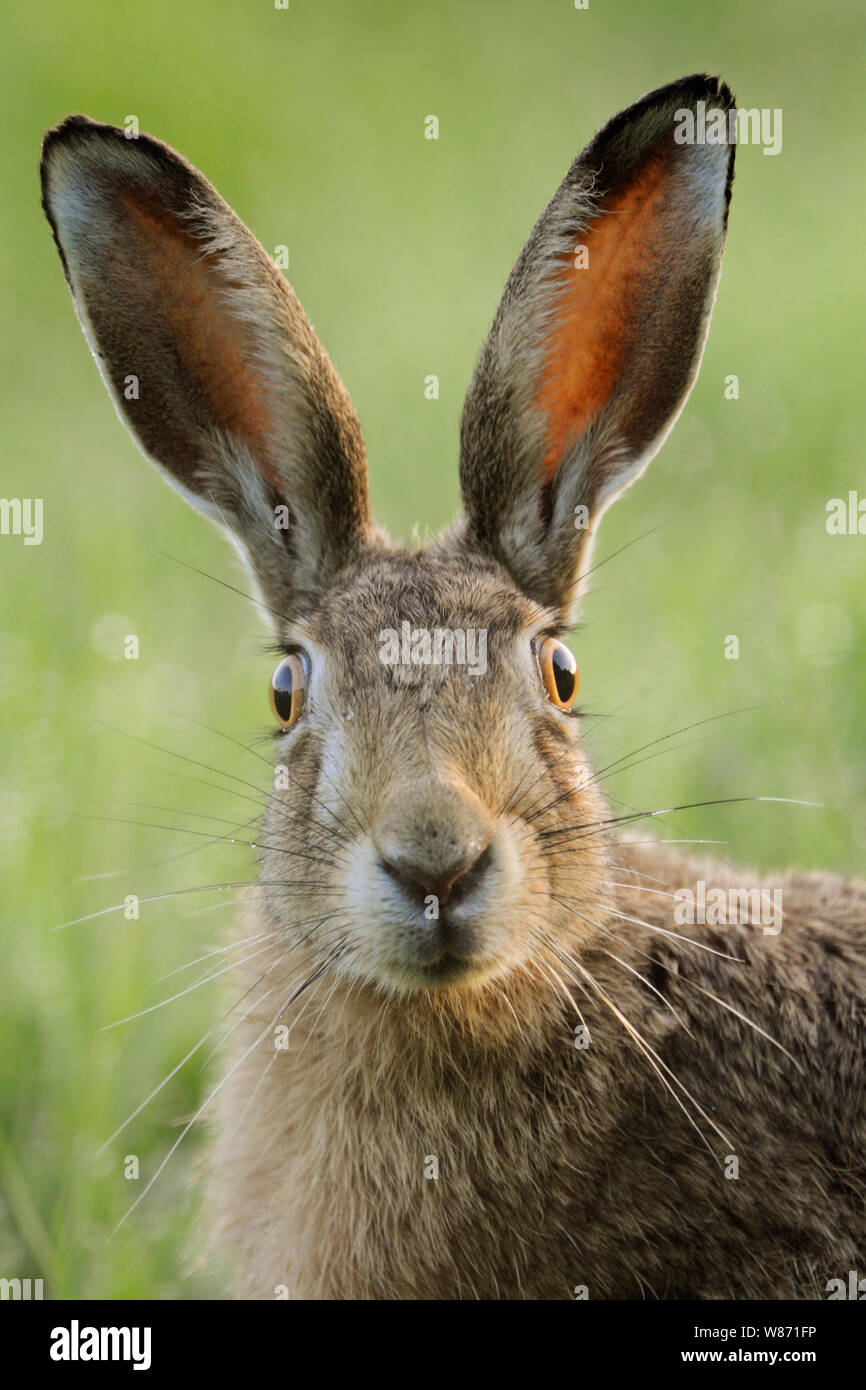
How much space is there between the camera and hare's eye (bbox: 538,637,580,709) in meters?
5.06

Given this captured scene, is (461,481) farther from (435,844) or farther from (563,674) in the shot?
(435,844)

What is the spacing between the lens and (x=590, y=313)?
5449mm

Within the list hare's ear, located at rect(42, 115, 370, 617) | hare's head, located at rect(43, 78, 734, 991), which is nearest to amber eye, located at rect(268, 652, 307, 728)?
hare's head, located at rect(43, 78, 734, 991)

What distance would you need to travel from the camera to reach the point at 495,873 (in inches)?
170

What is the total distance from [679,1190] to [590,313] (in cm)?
265

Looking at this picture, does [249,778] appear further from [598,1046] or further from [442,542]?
[598,1046]

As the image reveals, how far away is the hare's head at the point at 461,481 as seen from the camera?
4551mm

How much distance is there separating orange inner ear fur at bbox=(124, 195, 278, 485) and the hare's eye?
1097 millimetres

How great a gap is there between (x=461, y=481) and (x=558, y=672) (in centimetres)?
72

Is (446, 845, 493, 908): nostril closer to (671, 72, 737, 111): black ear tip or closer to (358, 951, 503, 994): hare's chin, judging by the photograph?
(358, 951, 503, 994): hare's chin

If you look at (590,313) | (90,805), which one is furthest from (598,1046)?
(90,805)

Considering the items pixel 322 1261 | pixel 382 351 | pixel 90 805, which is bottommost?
pixel 322 1261

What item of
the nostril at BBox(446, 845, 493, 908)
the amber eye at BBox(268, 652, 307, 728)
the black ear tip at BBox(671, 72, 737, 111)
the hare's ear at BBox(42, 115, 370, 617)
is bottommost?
the nostril at BBox(446, 845, 493, 908)

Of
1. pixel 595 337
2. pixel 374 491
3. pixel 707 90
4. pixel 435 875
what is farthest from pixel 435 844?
pixel 374 491
